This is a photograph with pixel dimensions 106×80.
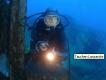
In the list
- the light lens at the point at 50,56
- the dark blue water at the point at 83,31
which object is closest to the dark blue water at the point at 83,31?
the dark blue water at the point at 83,31

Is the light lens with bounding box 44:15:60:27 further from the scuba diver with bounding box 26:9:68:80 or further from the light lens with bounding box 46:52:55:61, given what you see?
the light lens with bounding box 46:52:55:61

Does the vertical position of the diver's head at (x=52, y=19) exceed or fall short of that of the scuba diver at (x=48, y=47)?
it exceeds it

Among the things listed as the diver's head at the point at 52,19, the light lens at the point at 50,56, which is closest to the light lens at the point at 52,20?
Result: the diver's head at the point at 52,19

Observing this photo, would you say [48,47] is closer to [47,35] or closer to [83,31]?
[47,35]

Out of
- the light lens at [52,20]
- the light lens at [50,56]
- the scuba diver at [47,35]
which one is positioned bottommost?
the light lens at [50,56]

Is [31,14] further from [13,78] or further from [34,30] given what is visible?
[13,78]

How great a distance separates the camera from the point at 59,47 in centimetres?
519

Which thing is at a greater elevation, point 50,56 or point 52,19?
point 52,19

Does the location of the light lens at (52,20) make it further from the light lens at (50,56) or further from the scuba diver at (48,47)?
the light lens at (50,56)

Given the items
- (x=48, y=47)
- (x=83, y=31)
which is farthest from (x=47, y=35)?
(x=83, y=31)

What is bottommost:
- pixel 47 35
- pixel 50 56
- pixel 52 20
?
pixel 50 56

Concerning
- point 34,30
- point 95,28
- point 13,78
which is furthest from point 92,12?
point 13,78

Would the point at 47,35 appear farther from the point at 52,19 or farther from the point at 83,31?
the point at 83,31

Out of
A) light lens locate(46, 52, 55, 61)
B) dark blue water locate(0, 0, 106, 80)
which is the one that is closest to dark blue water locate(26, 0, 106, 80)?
dark blue water locate(0, 0, 106, 80)
